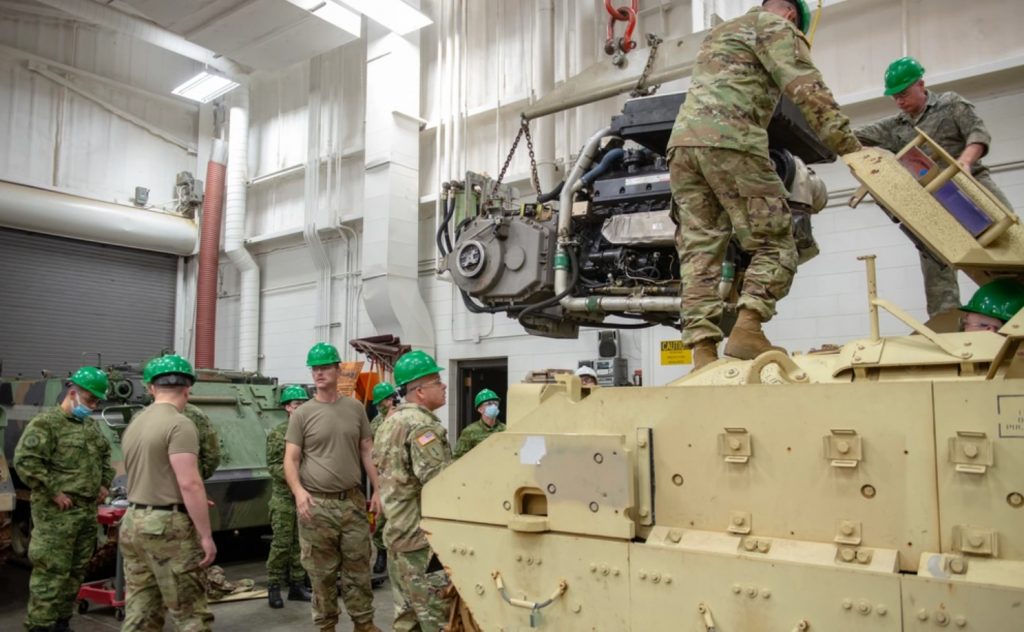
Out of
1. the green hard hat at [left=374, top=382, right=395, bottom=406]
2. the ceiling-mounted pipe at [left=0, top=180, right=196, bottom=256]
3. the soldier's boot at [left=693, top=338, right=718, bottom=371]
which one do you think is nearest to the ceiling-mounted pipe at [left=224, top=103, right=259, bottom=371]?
the ceiling-mounted pipe at [left=0, top=180, right=196, bottom=256]

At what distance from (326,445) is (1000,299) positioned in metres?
3.61

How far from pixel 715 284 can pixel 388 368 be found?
7.34 meters

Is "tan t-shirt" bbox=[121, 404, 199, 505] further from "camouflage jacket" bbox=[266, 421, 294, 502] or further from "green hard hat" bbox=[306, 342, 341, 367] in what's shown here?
"camouflage jacket" bbox=[266, 421, 294, 502]

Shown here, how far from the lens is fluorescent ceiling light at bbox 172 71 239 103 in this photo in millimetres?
13645

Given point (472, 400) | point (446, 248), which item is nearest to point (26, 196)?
point (472, 400)

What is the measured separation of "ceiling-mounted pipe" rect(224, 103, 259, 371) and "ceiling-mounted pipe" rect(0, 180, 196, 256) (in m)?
1.18

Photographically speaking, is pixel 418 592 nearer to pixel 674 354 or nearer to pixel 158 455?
pixel 158 455

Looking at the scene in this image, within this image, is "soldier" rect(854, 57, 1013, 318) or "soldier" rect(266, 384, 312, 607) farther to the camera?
"soldier" rect(266, 384, 312, 607)

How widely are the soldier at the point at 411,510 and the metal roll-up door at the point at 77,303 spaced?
9740 millimetres

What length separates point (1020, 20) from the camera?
683cm

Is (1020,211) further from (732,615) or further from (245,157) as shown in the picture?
(245,157)

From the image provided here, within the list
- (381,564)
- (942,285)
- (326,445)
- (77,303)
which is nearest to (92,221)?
(77,303)

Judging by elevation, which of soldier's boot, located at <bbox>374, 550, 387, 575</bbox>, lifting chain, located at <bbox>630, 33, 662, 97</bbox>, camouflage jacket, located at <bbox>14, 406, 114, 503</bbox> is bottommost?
soldier's boot, located at <bbox>374, 550, 387, 575</bbox>

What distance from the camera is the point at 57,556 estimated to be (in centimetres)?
565
